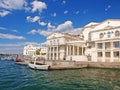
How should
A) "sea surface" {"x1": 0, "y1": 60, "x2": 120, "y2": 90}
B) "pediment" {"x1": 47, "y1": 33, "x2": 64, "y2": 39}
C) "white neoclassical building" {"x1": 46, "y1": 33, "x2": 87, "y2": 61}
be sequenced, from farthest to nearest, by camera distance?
"pediment" {"x1": 47, "y1": 33, "x2": 64, "y2": 39} → "white neoclassical building" {"x1": 46, "y1": 33, "x2": 87, "y2": 61} → "sea surface" {"x1": 0, "y1": 60, "x2": 120, "y2": 90}

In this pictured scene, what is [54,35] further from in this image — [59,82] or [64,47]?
[59,82]

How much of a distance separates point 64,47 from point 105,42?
17.9 meters

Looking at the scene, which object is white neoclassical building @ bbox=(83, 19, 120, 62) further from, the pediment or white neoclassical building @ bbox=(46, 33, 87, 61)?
the pediment

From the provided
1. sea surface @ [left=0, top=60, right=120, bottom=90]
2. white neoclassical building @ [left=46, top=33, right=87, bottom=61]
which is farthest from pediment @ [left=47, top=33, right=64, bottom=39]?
sea surface @ [left=0, top=60, right=120, bottom=90]

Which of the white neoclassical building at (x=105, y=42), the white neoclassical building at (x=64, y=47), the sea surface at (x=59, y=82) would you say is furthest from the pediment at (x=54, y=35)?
the sea surface at (x=59, y=82)

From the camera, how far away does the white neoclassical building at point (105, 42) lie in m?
41.5

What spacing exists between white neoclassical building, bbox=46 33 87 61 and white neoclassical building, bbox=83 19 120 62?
391 centimetres

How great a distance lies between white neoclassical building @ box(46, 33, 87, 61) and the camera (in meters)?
52.8

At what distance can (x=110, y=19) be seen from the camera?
4459 centimetres

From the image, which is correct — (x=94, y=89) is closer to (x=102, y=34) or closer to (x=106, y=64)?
(x=106, y=64)

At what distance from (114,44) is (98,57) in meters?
5.90

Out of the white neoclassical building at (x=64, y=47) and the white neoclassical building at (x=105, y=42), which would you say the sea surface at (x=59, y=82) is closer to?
→ the white neoclassical building at (x=105, y=42)

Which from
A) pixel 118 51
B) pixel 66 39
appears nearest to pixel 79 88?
pixel 118 51

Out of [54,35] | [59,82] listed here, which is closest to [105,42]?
[54,35]
